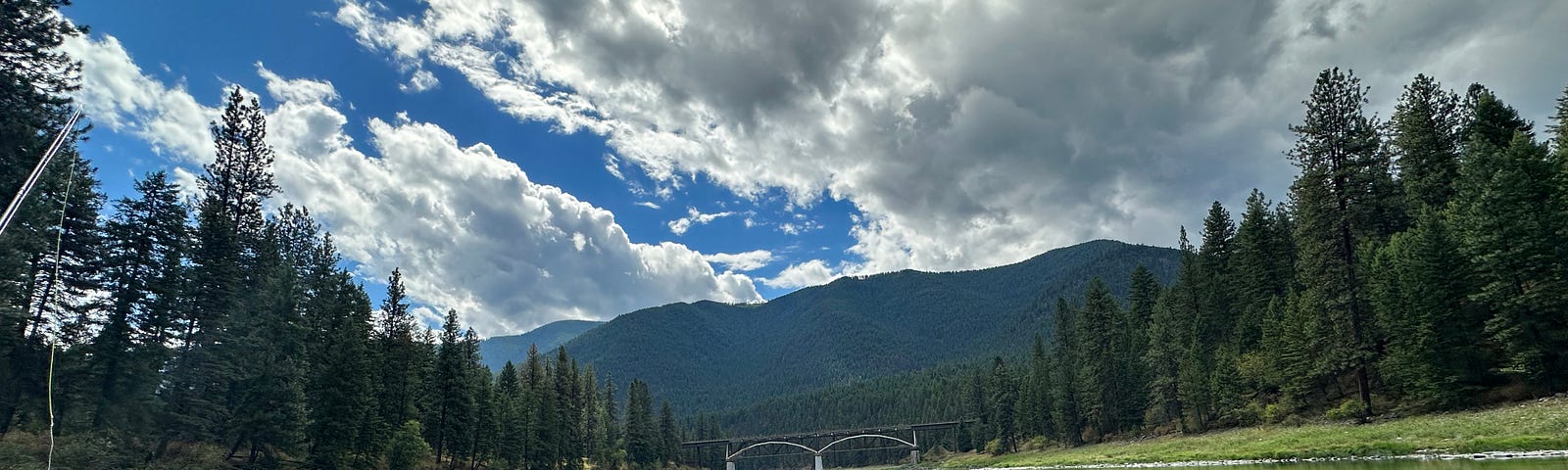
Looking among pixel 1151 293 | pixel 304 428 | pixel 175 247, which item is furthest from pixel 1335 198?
pixel 175 247

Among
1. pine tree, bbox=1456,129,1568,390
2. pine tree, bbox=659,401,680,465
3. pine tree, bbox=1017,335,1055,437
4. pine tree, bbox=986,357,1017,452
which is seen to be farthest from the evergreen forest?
pine tree, bbox=659,401,680,465

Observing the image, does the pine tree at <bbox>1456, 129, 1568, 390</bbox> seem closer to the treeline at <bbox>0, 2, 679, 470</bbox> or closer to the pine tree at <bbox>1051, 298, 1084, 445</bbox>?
the pine tree at <bbox>1051, 298, 1084, 445</bbox>

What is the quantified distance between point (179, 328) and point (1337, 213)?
66.5 m

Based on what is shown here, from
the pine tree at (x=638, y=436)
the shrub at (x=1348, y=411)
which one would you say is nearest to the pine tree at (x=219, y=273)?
the shrub at (x=1348, y=411)

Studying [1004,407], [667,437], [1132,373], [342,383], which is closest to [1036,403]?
[1004,407]

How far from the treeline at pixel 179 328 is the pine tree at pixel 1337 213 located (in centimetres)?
5789

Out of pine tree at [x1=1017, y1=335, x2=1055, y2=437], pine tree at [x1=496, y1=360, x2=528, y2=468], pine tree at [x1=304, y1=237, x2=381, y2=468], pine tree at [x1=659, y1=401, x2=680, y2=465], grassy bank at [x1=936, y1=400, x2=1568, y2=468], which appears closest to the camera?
grassy bank at [x1=936, y1=400, x2=1568, y2=468]

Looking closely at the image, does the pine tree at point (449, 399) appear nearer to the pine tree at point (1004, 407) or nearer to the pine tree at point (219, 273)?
the pine tree at point (219, 273)

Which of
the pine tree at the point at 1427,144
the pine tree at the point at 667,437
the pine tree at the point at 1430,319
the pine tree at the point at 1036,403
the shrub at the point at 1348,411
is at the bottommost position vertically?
the pine tree at the point at 667,437

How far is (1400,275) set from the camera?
121ft

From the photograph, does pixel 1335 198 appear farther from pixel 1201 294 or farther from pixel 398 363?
pixel 398 363

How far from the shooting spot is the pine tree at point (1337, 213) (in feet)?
125

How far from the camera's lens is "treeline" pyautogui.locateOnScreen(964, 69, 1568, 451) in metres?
32.0

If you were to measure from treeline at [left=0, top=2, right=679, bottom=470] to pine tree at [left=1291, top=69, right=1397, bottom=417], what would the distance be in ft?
190
